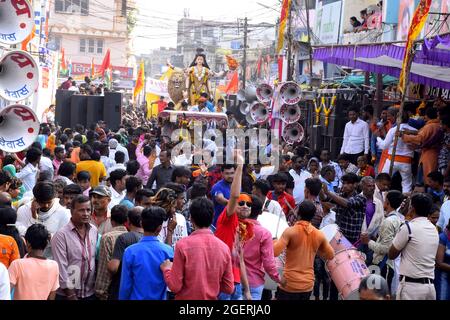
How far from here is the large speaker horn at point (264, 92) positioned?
2175 cm

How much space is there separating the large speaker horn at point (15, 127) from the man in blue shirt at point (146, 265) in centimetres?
216

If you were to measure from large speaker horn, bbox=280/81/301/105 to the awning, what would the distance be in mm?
2983

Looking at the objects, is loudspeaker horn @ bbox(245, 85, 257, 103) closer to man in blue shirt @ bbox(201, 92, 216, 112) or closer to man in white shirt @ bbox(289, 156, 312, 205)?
man in blue shirt @ bbox(201, 92, 216, 112)

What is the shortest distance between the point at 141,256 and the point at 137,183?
2653 mm

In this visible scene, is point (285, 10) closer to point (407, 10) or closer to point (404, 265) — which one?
point (407, 10)

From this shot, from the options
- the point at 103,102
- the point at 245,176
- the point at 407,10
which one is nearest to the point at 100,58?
the point at 103,102

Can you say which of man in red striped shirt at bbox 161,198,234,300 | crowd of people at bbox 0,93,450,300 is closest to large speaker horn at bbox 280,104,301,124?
crowd of people at bbox 0,93,450,300

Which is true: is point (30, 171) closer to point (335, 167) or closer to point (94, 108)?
point (335, 167)

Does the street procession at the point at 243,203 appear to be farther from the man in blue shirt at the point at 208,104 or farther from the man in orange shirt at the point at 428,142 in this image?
the man in blue shirt at the point at 208,104

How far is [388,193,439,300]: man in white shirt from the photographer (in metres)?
7.50

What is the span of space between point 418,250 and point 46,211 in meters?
3.32

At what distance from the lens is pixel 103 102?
74.3ft

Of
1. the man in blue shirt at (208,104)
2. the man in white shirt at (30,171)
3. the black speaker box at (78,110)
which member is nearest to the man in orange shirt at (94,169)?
the man in white shirt at (30,171)

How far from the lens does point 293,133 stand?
19375 millimetres
